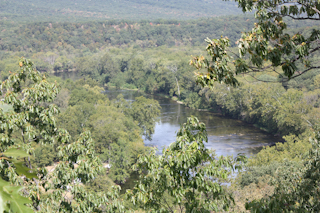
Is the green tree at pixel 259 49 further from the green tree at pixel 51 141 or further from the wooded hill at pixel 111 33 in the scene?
the wooded hill at pixel 111 33

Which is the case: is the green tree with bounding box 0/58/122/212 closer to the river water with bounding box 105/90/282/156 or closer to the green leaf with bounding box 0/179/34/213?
the green leaf with bounding box 0/179/34/213

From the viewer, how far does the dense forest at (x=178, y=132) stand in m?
5.59

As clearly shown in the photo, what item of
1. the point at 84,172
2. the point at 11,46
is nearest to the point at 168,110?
the point at 84,172

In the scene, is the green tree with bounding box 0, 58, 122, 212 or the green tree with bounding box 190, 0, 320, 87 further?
the green tree with bounding box 0, 58, 122, 212

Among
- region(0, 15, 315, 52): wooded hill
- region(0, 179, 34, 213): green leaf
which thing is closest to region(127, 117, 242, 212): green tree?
region(0, 179, 34, 213): green leaf

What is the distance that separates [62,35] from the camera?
151m

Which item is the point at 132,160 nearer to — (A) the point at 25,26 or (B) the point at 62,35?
(B) the point at 62,35

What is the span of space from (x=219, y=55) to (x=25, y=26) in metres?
175

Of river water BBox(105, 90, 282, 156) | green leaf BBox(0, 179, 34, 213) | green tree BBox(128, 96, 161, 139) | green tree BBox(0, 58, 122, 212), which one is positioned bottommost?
river water BBox(105, 90, 282, 156)

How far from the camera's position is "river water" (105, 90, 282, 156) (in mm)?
34781

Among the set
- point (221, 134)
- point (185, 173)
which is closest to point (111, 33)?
point (221, 134)

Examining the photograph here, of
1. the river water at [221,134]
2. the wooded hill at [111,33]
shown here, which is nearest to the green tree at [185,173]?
the river water at [221,134]

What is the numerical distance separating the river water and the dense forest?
1961 millimetres

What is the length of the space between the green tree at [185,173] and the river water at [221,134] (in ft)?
77.5
